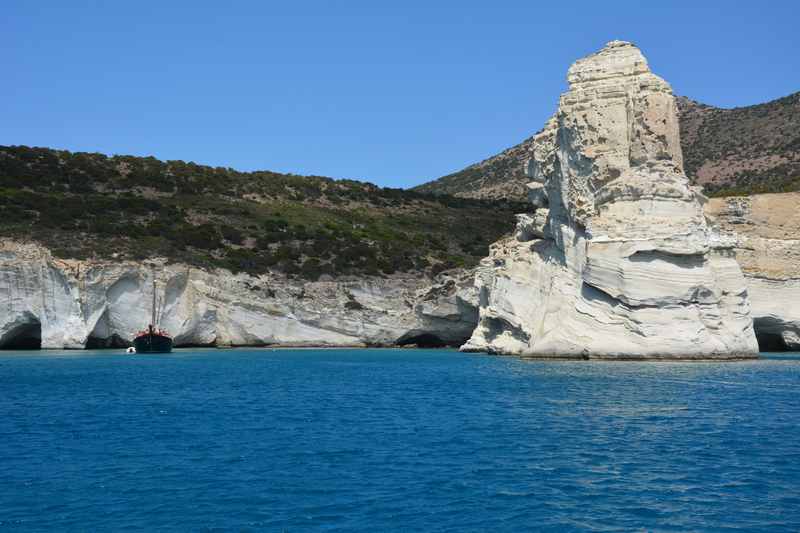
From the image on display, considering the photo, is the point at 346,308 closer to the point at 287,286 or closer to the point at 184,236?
the point at 287,286

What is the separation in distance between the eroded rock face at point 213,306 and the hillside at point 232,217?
5.25 feet

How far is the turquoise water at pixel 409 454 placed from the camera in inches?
477

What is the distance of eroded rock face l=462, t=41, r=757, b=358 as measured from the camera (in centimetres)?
3388

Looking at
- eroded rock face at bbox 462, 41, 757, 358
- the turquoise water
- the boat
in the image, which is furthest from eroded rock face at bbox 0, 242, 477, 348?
the turquoise water

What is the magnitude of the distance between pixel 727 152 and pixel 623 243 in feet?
187

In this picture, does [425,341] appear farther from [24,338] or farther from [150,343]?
[24,338]

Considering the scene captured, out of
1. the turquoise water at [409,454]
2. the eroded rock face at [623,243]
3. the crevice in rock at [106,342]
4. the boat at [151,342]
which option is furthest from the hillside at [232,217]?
the turquoise water at [409,454]

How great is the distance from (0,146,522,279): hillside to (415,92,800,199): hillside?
59.1ft

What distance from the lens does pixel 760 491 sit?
1312 cm

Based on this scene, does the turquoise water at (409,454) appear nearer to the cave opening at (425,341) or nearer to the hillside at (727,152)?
the cave opening at (425,341)

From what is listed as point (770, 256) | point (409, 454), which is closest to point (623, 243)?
point (770, 256)

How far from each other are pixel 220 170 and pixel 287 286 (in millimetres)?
33296

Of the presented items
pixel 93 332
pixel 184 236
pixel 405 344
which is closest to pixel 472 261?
pixel 405 344

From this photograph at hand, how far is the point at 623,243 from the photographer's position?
34.3 m
